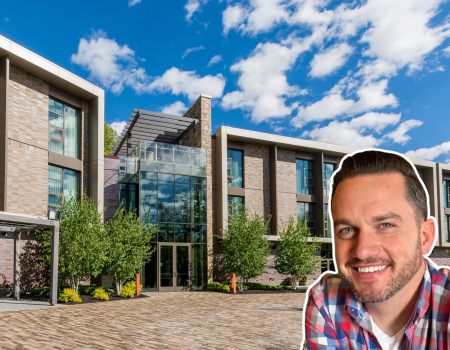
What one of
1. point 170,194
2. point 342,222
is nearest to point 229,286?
point 170,194

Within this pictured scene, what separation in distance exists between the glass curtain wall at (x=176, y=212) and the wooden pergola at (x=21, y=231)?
6.40 metres

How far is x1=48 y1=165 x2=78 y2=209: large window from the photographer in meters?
20.4

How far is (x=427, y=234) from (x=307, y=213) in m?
29.0

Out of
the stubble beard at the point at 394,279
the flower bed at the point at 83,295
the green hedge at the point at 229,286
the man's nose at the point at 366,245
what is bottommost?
the green hedge at the point at 229,286

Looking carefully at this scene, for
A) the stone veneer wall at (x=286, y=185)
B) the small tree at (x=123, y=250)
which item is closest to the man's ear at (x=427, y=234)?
the small tree at (x=123, y=250)

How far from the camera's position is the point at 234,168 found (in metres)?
27.5

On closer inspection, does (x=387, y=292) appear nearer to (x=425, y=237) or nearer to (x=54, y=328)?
(x=425, y=237)

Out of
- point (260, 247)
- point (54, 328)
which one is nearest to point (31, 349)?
point (54, 328)

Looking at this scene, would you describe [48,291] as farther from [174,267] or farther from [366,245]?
[366,245]

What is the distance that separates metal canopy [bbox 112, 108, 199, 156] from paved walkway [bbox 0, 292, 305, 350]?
12271 millimetres

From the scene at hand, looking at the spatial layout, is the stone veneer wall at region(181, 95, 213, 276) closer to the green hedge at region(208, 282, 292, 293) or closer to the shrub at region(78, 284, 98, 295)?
the green hedge at region(208, 282, 292, 293)

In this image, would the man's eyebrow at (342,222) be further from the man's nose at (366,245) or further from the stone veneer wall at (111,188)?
the stone veneer wall at (111,188)

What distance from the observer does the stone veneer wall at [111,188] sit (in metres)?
24.9

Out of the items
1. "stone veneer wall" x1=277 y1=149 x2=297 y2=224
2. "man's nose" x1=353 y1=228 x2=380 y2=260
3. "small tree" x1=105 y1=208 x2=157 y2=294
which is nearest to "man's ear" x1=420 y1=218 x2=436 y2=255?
"man's nose" x1=353 y1=228 x2=380 y2=260
